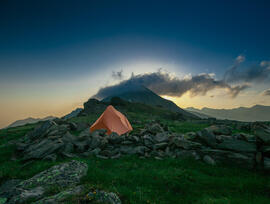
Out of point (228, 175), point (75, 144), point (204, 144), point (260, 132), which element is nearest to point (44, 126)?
point (75, 144)

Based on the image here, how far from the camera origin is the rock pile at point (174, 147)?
11109 millimetres

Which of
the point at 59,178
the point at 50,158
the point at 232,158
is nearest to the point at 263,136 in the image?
the point at 232,158

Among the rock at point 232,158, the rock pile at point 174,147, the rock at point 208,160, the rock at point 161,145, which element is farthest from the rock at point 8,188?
the rock at point 232,158

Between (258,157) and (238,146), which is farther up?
(238,146)

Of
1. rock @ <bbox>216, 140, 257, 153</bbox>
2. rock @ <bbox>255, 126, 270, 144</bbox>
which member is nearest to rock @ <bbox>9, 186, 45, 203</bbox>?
rock @ <bbox>216, 140, 257, 153</bbox>

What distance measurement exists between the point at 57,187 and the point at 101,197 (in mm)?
2768

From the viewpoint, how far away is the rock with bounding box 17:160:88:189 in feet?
24.1

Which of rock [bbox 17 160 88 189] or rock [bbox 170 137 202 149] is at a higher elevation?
rock [bbox 170 137 202 149]

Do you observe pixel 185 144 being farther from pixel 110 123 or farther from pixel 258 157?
pixel 110 123

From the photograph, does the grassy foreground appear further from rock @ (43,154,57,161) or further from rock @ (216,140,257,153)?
rock @ (216,140,257,153)

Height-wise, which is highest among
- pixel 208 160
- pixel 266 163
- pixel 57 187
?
pixel 266 163

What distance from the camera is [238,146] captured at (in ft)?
38.5

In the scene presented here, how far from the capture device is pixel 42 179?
25.4 ft

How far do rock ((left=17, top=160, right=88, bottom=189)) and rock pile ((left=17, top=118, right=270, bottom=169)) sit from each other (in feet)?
16.3
